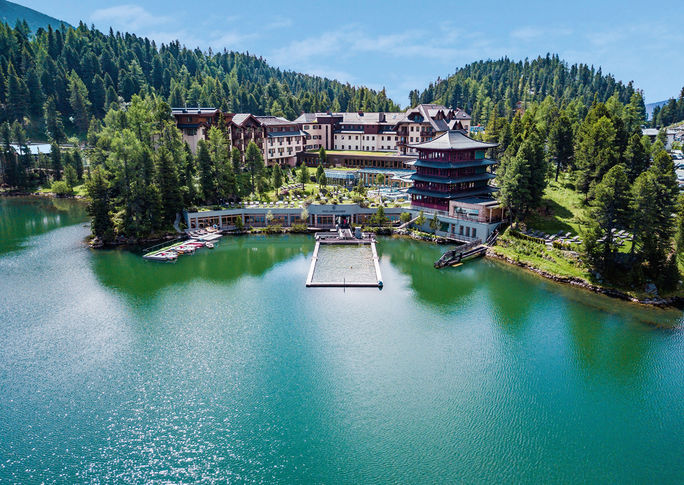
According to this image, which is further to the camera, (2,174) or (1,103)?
(1,103)

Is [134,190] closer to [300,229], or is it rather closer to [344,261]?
[300,229]

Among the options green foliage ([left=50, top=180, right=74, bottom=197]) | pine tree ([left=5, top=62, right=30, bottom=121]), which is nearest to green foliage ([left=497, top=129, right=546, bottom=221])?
green foliage ([left=50, top=180, right=74, bottom=197])

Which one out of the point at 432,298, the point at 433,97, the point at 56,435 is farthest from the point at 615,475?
the point at 433,97

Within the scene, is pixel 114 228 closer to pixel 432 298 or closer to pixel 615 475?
pixel 432 298

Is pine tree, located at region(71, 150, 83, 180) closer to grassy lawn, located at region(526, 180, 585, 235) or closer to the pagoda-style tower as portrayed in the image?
the pagoda-style tower

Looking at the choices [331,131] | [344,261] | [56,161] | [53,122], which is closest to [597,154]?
[344,261]

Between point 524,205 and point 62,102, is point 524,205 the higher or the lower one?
the lower one
